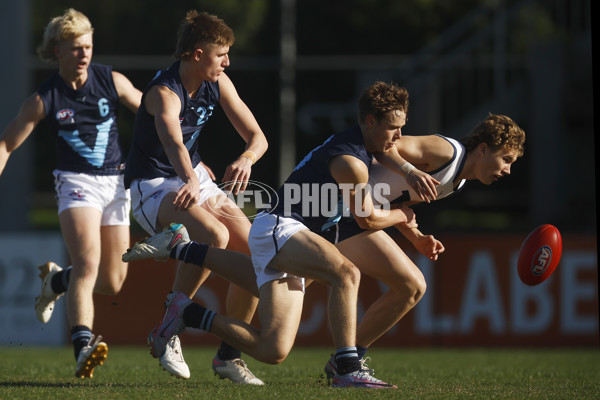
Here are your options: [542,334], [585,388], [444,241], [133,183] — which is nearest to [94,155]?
[133,183]

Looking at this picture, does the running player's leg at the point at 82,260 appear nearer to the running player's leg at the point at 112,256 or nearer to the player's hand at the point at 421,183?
the running player's leg at the point at 112,256

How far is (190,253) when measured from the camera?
5969mm

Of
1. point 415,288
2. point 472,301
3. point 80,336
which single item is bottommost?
point 472,301

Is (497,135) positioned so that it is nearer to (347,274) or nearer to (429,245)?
(429,245)

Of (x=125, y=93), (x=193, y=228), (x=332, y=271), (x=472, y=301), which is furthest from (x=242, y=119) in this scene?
(x=472, y=301)

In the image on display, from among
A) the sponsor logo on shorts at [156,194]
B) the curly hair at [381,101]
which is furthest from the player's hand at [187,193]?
the curly hair at [381,101]

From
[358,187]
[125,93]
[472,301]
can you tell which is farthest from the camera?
[472,301]

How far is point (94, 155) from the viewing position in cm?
691

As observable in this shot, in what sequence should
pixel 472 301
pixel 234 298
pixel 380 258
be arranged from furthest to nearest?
pixel 472 301, pixel 234 298, pixel 380 258

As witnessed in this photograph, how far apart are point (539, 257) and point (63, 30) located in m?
3.33

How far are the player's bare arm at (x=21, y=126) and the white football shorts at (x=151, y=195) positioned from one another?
0.88 m

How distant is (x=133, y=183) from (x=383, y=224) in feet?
5.11

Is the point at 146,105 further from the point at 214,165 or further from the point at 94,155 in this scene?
the point at 214,165

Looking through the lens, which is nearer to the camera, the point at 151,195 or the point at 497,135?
the point at 497,135
